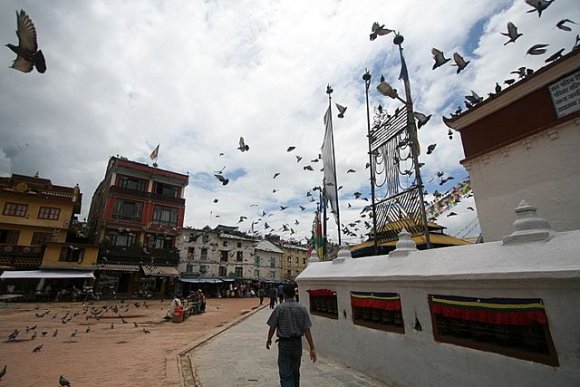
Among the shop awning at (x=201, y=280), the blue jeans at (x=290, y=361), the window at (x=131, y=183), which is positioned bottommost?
the blue jeans at (x=290, y=361)

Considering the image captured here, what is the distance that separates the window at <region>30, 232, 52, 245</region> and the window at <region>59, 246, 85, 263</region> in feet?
6.82

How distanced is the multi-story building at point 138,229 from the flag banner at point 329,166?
28.3 meters

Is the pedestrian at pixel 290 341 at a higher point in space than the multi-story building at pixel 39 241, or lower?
lower

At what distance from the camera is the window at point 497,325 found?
11.3 feet

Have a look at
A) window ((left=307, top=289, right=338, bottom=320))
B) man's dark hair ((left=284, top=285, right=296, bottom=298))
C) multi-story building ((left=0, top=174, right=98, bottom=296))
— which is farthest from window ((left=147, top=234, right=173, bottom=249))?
man's dark hair ((left=284, top=285, right=296, bottom=298))

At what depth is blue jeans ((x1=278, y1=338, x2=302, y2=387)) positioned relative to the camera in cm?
453

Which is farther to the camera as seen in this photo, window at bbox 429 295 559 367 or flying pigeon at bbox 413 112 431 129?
flying pigeon at bbox 413 112 431 129

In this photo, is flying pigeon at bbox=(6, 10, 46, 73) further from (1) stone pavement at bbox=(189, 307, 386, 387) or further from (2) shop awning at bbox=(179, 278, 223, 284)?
(2) shop awning at bbox=(179, 278, 223, 284)

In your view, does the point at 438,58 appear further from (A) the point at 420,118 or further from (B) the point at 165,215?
(B) the point at 165,215

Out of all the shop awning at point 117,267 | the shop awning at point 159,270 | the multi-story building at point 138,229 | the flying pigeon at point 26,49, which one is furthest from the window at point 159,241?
the flying pigeon at point 26,49

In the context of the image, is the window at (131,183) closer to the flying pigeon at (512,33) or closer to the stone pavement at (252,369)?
the stone pavement at (252,369)

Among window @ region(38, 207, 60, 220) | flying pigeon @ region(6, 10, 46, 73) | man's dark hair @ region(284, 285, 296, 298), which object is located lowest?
man's dark hair @ region(284, 285, 296, 298)

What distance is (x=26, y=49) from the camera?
18.7 ft

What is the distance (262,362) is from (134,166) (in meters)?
34.9
